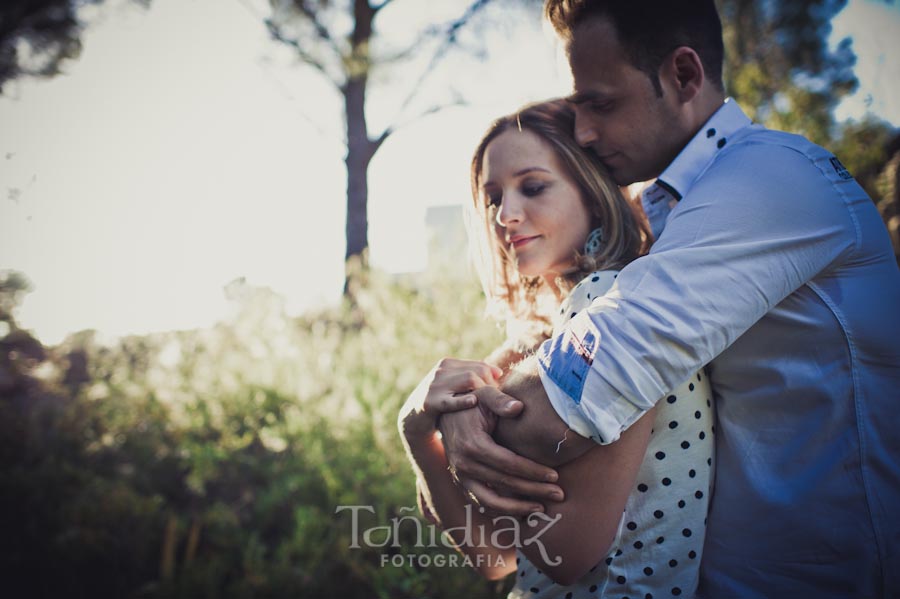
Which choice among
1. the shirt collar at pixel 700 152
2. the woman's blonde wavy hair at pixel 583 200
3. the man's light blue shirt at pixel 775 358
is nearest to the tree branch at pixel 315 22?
the woman's blonde wavy hair at pixel 583 200

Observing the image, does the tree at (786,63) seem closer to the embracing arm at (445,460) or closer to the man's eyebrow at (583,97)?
the man's eyebrow at (583,97)

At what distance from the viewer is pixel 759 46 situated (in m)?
6.95

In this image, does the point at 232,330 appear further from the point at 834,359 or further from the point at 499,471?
the point at 834,359

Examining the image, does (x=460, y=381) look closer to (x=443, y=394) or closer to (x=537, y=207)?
(x=443, y=394)

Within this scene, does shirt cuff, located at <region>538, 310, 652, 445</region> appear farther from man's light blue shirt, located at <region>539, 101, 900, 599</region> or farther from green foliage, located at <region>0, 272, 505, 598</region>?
green foliage, located at <region>0, 272, 505, 598</region>

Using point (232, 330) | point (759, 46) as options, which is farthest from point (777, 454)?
point (759, 46)

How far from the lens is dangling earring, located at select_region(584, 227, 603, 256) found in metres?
1.64

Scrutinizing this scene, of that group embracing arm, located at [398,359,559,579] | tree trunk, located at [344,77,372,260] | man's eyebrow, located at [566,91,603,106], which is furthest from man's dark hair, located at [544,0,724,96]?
tree trunk, located at [344,77,372,260]

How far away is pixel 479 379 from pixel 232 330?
178 inches

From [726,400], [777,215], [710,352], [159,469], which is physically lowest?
[159,469]

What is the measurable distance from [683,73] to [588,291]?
2.44 feet

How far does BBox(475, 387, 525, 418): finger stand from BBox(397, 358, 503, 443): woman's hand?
35 millimetres

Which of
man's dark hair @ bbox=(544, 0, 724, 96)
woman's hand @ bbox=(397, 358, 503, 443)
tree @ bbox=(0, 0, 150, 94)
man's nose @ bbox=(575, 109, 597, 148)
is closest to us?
woman's hand @ bbox=(397, 358, 503, 443)

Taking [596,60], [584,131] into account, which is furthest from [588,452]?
[596,60]
